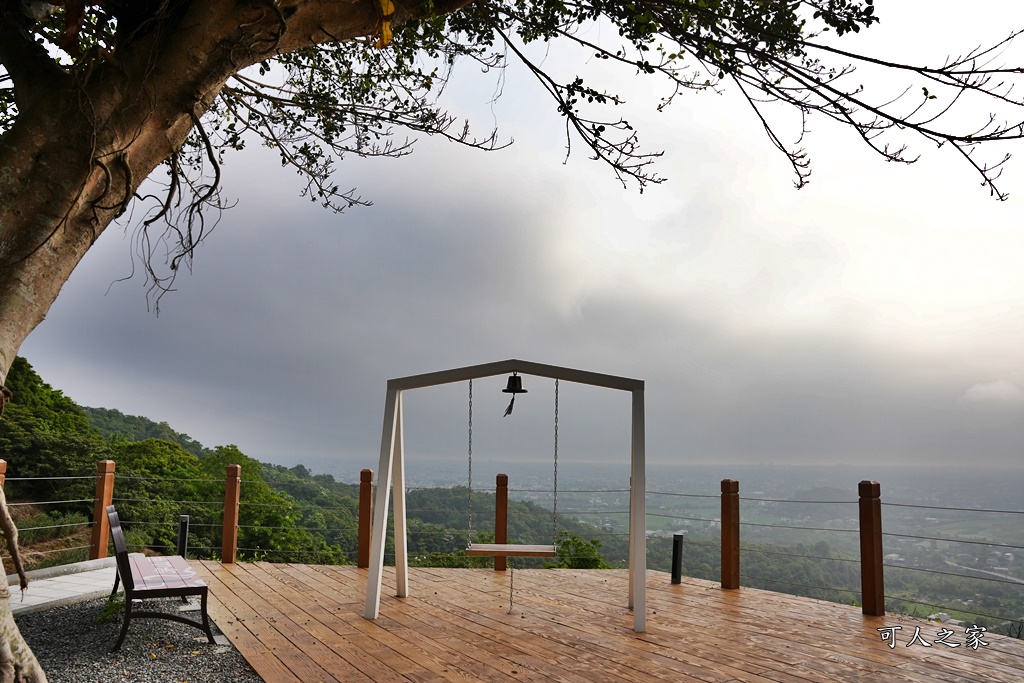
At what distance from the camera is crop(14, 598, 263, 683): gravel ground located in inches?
160

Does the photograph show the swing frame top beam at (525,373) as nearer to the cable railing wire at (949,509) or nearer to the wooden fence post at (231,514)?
the cable railing wire at (949,509)

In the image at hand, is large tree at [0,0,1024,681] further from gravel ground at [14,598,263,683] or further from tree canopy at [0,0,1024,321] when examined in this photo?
gravel ground at [14,598,263,683]

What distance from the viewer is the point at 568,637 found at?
16.5 ft

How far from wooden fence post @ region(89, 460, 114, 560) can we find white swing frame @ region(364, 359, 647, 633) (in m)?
3.03

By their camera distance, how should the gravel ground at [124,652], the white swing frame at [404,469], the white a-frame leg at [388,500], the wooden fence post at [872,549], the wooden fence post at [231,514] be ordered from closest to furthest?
the gravel ground at [124,652] < the white swing frame at [404,469] < the white a-frame leg at [388,500] < the wooden fence post at [872,549] < the wooden fence post at [231,514]

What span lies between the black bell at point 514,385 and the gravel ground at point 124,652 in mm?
2594

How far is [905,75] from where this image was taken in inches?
159

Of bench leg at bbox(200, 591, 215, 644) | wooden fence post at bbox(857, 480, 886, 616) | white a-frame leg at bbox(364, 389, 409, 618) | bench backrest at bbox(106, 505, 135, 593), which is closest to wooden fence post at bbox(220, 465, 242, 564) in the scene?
white a-frame leg at bbox(364, 389, 409, 618)

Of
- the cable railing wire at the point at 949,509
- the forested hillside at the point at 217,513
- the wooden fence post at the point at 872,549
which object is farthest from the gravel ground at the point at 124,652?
the cable railing wire at the point at 949,509

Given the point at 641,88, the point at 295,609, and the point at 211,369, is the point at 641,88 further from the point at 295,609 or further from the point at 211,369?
the point at 211,369

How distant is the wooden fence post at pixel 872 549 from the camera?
599cm

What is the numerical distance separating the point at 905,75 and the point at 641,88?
241cm

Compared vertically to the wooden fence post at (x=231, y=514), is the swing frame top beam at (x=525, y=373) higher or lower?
higher

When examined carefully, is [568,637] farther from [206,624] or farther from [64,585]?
[64,585]
